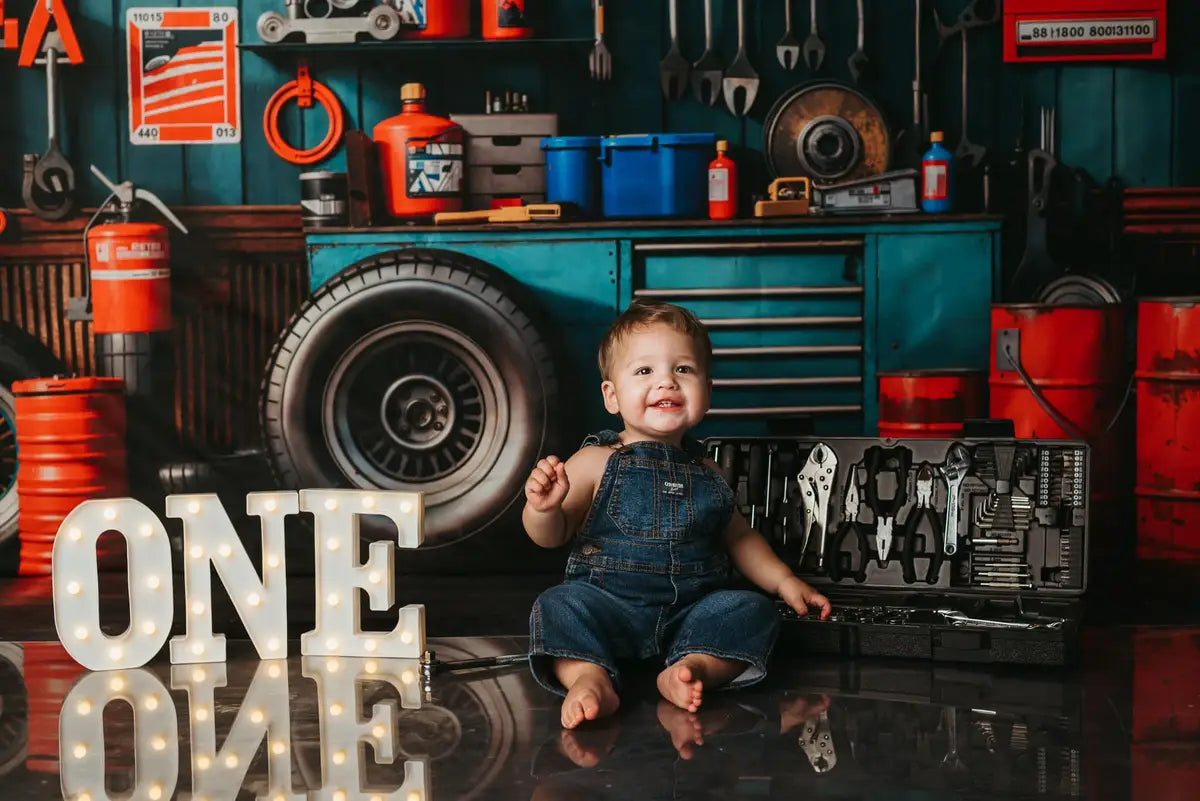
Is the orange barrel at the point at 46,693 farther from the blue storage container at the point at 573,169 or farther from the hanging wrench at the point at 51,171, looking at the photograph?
the blue storage container at the point at 573,169

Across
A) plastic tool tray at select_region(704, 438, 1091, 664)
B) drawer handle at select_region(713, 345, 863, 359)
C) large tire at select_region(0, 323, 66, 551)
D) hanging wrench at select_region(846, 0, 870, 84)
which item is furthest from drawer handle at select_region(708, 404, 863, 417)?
large tire at select_region(0, 323, 66, 551)

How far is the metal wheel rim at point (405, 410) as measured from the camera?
10.4 ft

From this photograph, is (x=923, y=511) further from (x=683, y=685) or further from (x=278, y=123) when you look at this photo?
(x=278, y=123)

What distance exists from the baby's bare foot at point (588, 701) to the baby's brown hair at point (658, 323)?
567 millimetres

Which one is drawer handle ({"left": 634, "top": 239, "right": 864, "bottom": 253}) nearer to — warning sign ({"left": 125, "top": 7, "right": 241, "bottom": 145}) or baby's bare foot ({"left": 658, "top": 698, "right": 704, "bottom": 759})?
warning sign ({"left": 125, "top": 7, "right": 241, "bottom": 145})

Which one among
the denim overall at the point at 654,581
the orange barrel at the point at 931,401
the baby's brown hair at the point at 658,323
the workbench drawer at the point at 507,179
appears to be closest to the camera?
the denim overall at the point at 654,581

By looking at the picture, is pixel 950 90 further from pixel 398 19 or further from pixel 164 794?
pixel 164 794

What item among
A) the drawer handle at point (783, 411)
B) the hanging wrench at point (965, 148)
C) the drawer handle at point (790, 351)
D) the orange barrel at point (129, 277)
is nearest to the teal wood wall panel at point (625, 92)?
the hanging wrench at point (965, 148)

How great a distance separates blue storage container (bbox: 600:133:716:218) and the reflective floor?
4.15ft

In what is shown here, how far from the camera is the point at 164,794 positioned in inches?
67.3

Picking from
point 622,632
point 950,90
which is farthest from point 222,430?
point 950,90

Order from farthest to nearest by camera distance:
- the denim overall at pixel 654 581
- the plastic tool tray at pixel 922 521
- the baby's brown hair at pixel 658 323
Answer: the plastic tool tray at pixel 922 521 → the baby's brown hair at pixel 658 323 → the denim overall at pixel 654 581

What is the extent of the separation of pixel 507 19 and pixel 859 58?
876 mm

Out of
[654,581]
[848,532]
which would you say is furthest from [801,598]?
[848,532]
